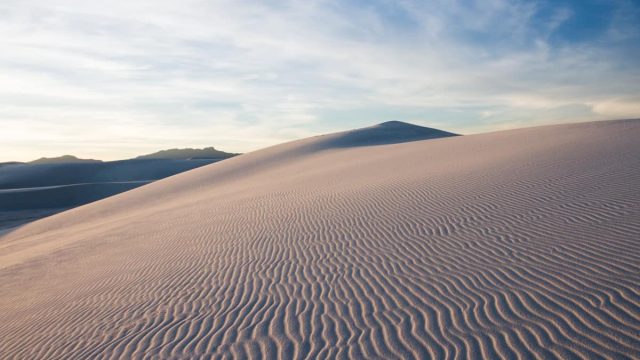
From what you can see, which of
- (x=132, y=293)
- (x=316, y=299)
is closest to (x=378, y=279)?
(x=316, y=299)

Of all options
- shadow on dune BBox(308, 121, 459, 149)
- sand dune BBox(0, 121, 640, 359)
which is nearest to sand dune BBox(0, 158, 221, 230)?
shadow on dune BBox(308, 121, 459, 149)

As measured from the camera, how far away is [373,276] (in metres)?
6.89

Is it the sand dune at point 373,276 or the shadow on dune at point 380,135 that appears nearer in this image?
the sand dune at point 373,276

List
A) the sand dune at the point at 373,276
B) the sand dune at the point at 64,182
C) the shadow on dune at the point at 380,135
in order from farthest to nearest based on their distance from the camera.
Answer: the shadow on dune at the point at 380,135 < the sand dune at the point at 64,182 < the sand dune at the point at 373,276

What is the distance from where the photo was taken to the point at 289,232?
10508mm

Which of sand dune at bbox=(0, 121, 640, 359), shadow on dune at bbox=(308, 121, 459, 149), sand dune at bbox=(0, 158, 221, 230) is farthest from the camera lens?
shadow on dune at bbox=(308, 121, 459, 149)

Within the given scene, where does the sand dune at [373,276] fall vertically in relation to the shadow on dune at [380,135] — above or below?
below

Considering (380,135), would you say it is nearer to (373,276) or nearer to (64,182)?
(64,182)

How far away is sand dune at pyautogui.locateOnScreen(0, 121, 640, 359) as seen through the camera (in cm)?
490

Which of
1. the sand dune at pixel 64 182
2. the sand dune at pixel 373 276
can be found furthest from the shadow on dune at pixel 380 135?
the sand dune at pixel 373 276

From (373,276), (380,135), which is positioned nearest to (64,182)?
(380,135)

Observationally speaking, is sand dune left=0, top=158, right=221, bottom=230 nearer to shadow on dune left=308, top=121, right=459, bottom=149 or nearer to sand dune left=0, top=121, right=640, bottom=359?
shadow on dune left=308, top=121, right=459, bottom=149

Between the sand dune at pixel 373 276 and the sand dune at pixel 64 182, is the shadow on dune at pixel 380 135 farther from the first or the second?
the sand dune at pixel 373 276

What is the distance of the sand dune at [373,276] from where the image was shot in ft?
16.1
